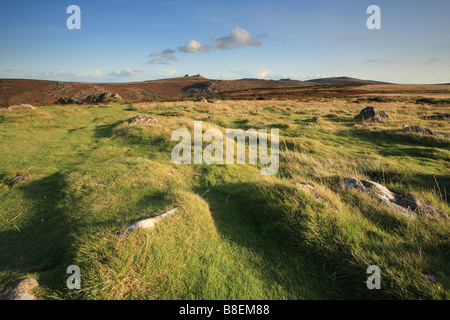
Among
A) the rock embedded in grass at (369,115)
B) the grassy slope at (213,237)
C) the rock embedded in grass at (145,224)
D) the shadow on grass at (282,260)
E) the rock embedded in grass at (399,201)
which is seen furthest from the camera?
the rock embedded in grass at (369,115)

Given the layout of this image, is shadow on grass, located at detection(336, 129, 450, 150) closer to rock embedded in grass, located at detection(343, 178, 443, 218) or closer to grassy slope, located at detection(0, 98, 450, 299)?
grassy slope, located at detection(0, 98, 450, 299)

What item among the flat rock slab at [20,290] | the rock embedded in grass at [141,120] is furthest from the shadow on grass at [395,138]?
the flat rock slab at [20,290]

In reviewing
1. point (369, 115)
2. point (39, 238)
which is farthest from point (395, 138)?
point (39, 238)

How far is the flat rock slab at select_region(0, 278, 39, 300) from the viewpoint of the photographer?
2447mm

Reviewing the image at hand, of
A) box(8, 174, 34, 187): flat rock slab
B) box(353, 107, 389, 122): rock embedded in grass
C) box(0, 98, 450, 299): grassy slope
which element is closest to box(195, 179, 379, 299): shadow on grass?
box(0, 98, 450, 299): grassy slope

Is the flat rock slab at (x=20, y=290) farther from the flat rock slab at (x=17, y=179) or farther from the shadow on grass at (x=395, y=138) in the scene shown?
the shadow on grass at (x=395, y=138)

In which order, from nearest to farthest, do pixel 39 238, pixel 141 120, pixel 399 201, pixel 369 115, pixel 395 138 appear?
pixel 39 238 → pixel 399 201 → pixel 395 138 → pixel 141 120 → pixel 369 115

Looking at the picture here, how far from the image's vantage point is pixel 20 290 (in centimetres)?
251

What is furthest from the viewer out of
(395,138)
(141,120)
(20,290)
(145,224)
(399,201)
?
(141,120)

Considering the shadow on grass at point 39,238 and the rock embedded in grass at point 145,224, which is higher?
the rock embedded in grass at point 145,224

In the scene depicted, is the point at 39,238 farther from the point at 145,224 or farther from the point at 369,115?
the point at 369,115

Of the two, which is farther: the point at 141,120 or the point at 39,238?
the point at 141,120

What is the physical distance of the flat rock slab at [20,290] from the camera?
245 cm
